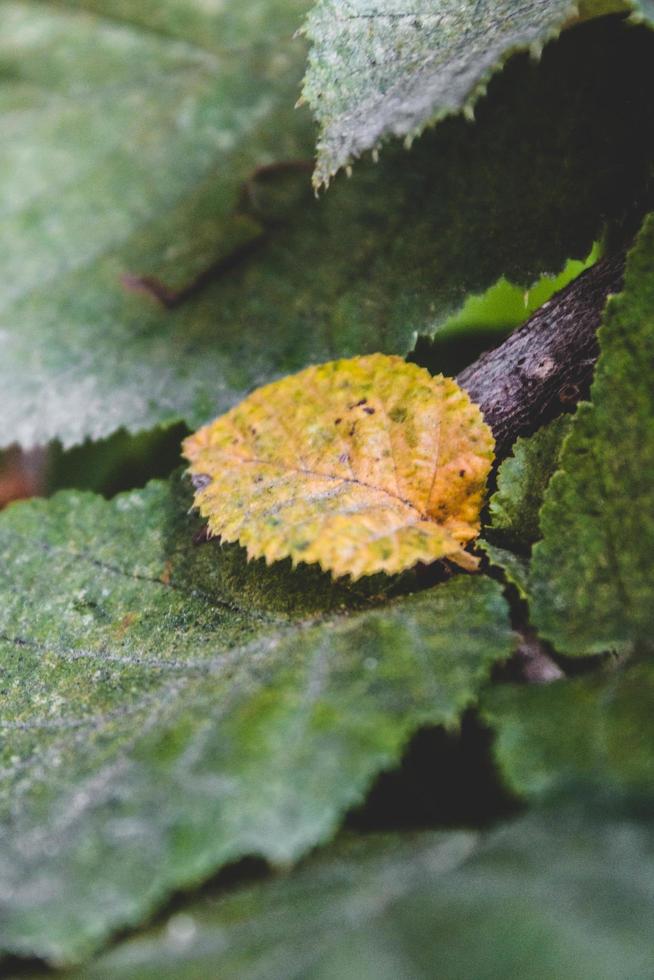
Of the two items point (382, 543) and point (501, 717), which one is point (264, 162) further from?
point (501, 717)

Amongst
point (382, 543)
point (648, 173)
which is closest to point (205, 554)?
point (382, 543)

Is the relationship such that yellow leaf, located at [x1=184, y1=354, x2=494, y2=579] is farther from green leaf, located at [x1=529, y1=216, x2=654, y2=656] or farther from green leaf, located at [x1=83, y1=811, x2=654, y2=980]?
green leaf, located at [x1=83, y1=811, x2=654, y2=980]

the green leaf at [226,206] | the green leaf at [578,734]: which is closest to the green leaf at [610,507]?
the green leaf at [578,734]

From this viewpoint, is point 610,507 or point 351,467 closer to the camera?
point 610,507

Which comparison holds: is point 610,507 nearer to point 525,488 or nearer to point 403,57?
point 525,488

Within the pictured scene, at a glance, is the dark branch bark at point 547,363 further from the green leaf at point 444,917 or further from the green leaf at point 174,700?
the green leaf at point 444,917

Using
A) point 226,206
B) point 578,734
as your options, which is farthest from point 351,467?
point 226,206
